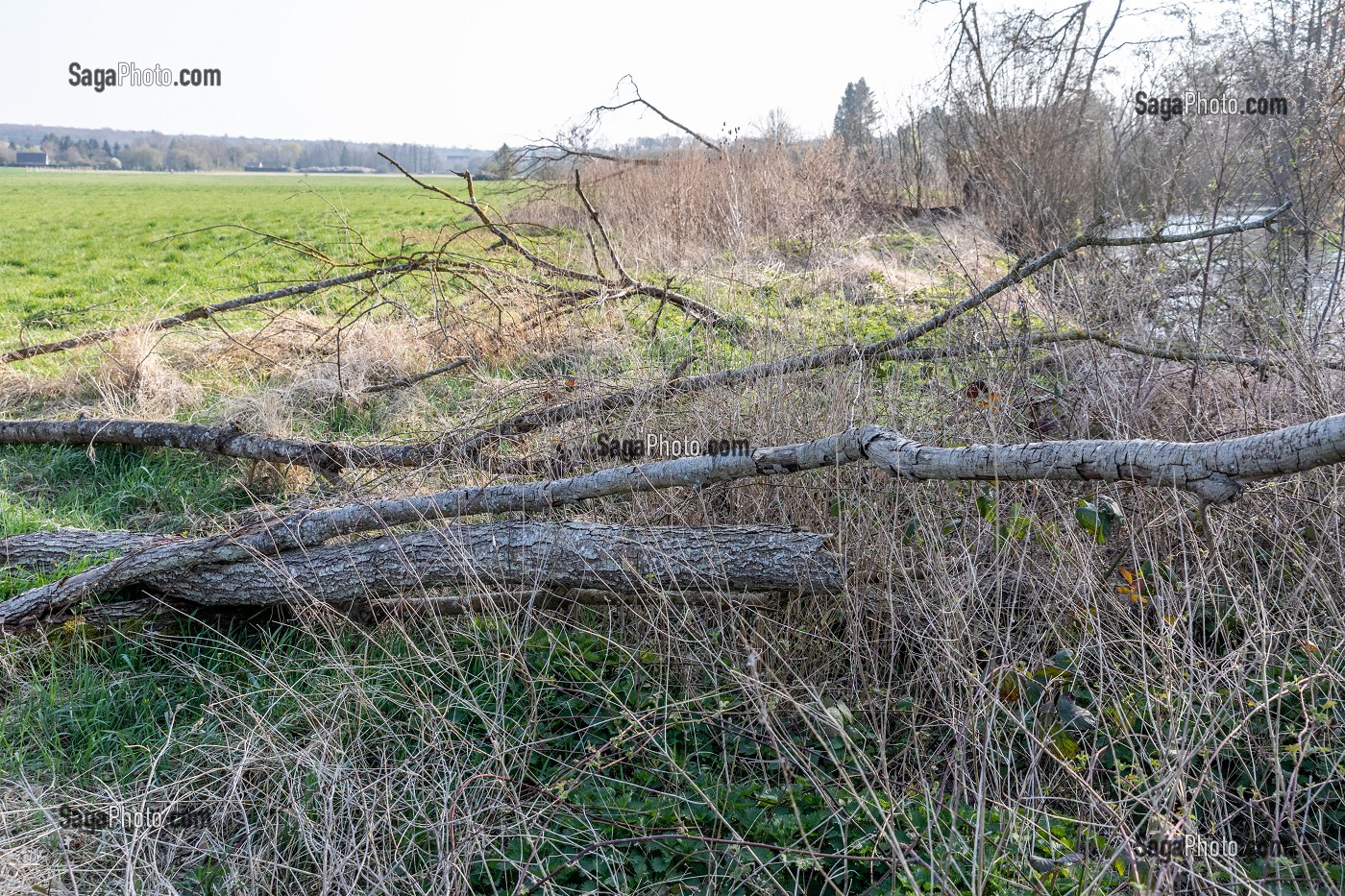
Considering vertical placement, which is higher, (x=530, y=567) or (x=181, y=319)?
(x=181, y=319)

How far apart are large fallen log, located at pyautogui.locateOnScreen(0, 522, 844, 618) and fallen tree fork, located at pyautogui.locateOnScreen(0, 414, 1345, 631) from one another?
0.29 ft

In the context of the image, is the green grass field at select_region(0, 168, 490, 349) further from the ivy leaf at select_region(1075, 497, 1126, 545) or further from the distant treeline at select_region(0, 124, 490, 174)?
the distant treeline at select_region(0, 124, 490, 174)

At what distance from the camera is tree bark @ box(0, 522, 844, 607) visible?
282 centimetres

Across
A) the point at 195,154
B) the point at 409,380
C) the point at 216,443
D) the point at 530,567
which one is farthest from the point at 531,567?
the point at 195,154

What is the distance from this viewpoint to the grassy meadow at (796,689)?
2027 millimetres

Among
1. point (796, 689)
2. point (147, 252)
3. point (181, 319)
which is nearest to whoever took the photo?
point (796, 689)

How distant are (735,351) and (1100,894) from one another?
385 centimetres

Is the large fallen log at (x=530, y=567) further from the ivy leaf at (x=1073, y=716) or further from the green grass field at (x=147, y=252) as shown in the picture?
the green grass field at (x=147, y=252)

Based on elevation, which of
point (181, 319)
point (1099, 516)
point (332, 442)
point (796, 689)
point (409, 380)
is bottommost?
point (796, 689)

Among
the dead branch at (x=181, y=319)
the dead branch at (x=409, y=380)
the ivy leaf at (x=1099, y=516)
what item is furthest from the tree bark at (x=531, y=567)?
the dead branch at (x=181, y=319)

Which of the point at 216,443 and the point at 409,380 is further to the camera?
the point at 409,380

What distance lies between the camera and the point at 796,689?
2625 millimetres

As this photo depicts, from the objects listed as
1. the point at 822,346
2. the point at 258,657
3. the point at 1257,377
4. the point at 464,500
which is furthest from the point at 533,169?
the point at 1257,377

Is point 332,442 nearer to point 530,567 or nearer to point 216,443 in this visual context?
point 216,443
